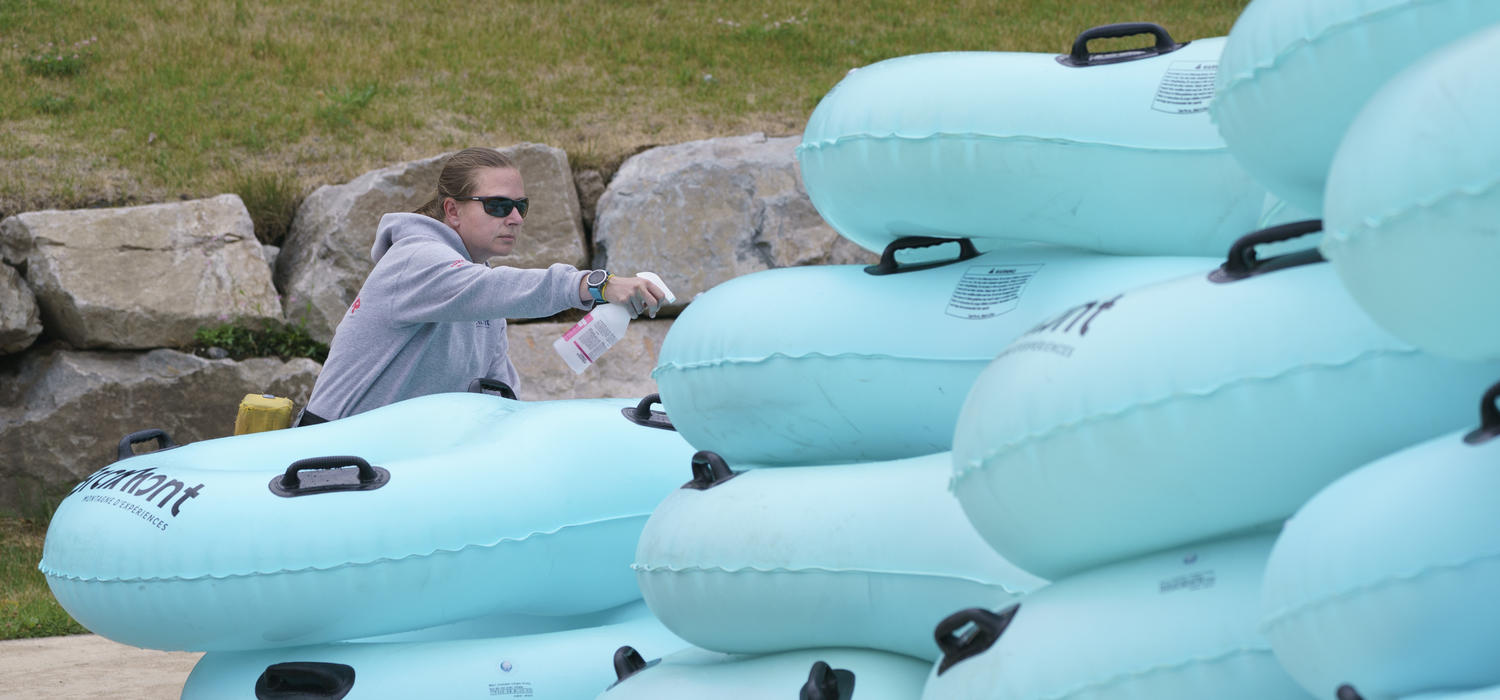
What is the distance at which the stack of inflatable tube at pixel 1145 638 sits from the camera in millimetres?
1391

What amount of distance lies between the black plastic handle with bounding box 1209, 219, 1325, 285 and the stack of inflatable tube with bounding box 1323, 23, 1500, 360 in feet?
1.02

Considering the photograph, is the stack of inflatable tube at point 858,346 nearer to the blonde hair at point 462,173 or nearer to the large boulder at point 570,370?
the blonde hair at point 462,173

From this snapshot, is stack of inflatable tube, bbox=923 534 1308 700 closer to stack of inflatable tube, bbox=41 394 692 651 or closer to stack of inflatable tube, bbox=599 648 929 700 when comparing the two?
stack of inflatable tube, bbox=599 648 929 700

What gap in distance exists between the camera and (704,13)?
830cm

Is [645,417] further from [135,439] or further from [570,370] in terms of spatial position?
[570,370]

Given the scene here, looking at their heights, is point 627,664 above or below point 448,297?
below

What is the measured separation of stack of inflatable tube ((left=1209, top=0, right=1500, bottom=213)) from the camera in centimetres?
134

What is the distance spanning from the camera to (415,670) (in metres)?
2.54

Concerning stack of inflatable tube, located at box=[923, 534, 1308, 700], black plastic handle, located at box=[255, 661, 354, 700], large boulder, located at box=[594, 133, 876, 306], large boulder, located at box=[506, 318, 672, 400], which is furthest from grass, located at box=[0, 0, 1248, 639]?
stack of inflatable tube, located at box=[923, 534, 1308, 700]

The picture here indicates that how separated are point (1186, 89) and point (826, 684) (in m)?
0.97

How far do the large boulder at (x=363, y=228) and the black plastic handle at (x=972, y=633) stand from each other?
469 centimetres

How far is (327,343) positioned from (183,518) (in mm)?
3810

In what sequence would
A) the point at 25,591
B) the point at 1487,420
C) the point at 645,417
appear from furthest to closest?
the point at 25,591
the point at 645,417
the point at 1487,420

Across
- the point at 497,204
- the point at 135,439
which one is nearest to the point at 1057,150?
the point at 497,204
